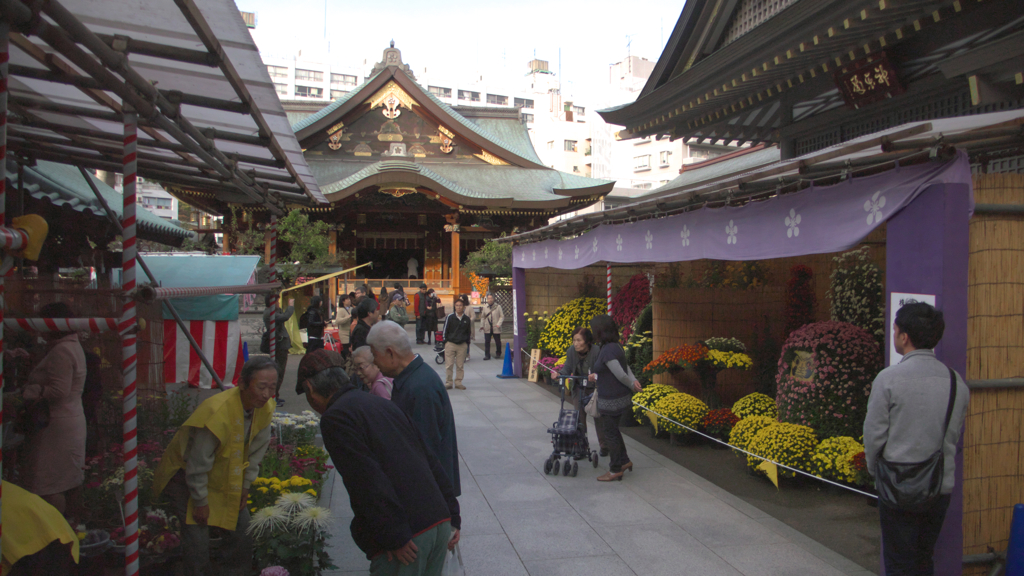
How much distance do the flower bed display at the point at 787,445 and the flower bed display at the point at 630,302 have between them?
3698 millimetres

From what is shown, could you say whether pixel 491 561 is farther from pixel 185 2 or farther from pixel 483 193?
pixel 483 193

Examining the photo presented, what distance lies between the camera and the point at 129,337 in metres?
2.95

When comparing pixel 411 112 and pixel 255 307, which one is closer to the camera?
pixel 255 307

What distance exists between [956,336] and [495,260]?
1798cm

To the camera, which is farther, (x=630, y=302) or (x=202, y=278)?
(x=630, y=302)

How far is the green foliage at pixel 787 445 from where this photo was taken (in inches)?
227

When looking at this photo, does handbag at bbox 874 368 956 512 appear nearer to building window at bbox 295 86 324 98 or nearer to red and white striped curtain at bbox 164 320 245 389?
red and white striped curtain at bbox 164 320 245 389

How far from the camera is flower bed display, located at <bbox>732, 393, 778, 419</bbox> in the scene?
282 inches

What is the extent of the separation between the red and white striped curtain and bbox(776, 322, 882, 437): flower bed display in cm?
758

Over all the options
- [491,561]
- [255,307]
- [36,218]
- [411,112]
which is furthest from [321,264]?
[36,218]

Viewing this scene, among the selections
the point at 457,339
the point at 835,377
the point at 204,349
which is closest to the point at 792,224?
the point at 835,377

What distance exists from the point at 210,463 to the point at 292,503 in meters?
0.75

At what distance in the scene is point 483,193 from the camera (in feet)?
78.1

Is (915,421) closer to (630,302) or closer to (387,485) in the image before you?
(387,485)
